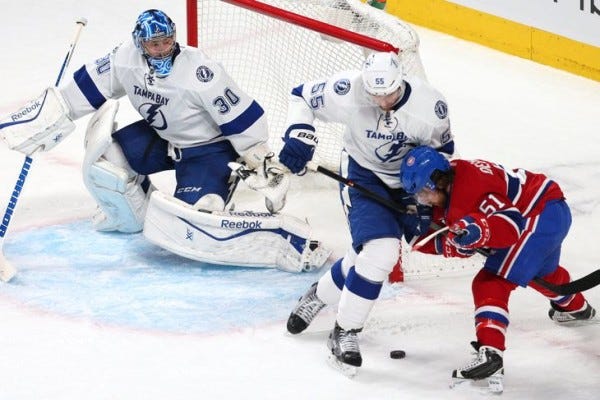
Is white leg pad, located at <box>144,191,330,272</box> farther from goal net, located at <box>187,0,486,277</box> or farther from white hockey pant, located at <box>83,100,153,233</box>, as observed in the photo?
goal net, located at <box>187,0,486,277</box>

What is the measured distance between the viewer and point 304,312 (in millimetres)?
4164

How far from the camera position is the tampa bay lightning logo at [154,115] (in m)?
4.64

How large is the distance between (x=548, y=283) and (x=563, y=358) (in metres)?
0.22

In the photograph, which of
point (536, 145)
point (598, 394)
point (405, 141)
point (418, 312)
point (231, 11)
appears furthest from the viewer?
point (536, 145)

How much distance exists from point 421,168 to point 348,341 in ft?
1.74

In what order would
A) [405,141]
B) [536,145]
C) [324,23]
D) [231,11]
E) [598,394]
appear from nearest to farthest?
[598,394] → [405,141] → [324,23] → [231,11] → [536,145]

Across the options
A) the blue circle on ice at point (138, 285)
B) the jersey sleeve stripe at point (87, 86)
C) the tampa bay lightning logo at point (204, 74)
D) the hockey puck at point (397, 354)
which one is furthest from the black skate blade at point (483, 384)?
the jersey sleeve stripe at point (87, 86)

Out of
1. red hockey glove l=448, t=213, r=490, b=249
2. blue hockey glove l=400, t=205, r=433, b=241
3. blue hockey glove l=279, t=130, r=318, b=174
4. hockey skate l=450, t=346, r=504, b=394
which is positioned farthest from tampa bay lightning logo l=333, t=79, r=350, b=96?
hockey skate l=450, t=346, r=504, b=394

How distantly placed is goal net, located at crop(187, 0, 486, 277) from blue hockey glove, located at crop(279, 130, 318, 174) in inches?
26.6

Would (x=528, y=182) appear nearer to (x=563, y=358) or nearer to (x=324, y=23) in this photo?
(x=563, y=358)

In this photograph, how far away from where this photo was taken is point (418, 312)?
4348mm

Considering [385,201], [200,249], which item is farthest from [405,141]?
[200,249]

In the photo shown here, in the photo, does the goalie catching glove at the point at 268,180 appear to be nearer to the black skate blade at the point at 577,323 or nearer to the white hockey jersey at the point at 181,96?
the white hockey jersey at the point at 181,96

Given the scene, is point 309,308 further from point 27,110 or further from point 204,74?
point 27,110
